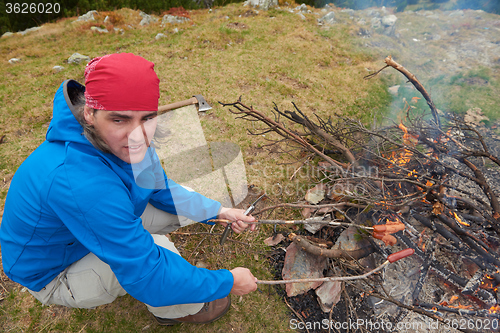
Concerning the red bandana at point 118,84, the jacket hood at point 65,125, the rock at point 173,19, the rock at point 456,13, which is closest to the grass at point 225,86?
the rock at point 173,19

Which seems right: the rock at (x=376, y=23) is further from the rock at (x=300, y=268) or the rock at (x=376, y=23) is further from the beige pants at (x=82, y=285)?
the beige pants at (x=82, y=285)

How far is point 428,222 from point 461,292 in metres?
0.63

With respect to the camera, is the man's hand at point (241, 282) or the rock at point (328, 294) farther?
the rock at point (328, 294)

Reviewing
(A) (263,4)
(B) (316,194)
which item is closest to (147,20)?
(A) (263,4)

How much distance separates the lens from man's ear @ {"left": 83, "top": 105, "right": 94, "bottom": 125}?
1.40 meters

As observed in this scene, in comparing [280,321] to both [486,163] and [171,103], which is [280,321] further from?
[171,103]

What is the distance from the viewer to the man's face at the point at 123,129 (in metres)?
1.37

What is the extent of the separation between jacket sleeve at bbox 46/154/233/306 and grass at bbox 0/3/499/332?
1.01 m

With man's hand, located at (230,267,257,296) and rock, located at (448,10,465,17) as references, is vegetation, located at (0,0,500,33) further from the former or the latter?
man's hand, located at (230,267,257,296)

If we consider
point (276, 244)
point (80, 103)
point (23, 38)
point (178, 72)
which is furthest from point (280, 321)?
point (23, 38)

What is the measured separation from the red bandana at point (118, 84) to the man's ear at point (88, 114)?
5 centimetres

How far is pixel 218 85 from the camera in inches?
220

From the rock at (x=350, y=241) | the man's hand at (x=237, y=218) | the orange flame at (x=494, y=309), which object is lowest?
the orange flame at (x=494, y=309)

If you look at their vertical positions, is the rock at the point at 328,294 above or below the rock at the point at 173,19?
below
